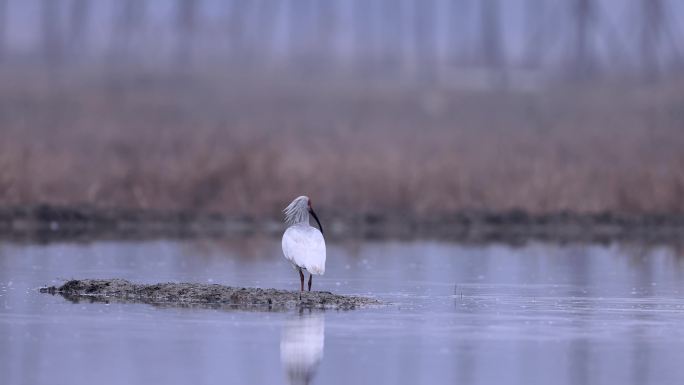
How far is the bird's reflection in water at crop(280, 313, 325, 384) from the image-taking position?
1033 cm

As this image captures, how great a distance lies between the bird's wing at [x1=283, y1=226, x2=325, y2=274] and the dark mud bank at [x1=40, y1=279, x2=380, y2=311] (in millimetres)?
341

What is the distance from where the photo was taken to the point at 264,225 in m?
25.0

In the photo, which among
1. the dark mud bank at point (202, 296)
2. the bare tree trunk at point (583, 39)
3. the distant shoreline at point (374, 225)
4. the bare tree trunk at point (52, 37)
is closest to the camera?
the dark mud bank at point (202, 296)

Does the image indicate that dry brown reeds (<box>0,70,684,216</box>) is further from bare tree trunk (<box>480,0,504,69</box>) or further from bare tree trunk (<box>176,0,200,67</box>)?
bare tree trunk (<box>176,0,200,67</box>)

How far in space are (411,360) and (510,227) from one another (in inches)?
573

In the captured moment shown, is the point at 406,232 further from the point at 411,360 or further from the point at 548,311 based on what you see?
the point at 411,360

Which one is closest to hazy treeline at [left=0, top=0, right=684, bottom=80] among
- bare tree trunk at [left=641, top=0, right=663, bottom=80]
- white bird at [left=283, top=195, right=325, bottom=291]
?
bare tree trunk at [left=641, top=0, right=663, bottom=80]

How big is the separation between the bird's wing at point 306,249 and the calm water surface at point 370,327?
699 millimetres

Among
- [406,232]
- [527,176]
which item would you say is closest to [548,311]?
[406,232]

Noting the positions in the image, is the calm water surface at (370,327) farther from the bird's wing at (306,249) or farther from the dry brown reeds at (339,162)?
the dry brown reeds at (339,162)

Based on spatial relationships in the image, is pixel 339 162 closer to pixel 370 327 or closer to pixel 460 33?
pixel 370 327

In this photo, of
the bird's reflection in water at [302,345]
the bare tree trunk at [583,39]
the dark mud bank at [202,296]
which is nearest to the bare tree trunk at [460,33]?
the bare tree trunk at [583,39]

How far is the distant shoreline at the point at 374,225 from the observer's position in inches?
926

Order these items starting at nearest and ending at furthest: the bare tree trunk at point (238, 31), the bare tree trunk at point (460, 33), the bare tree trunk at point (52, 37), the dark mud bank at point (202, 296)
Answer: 1. the dark mud bank at point (202, 296)
2. the bare tree trunk at point (52, 37)
3. the bare tree trunk at point (238, 31)
4. the bare tree trunk at point (460, 33)
